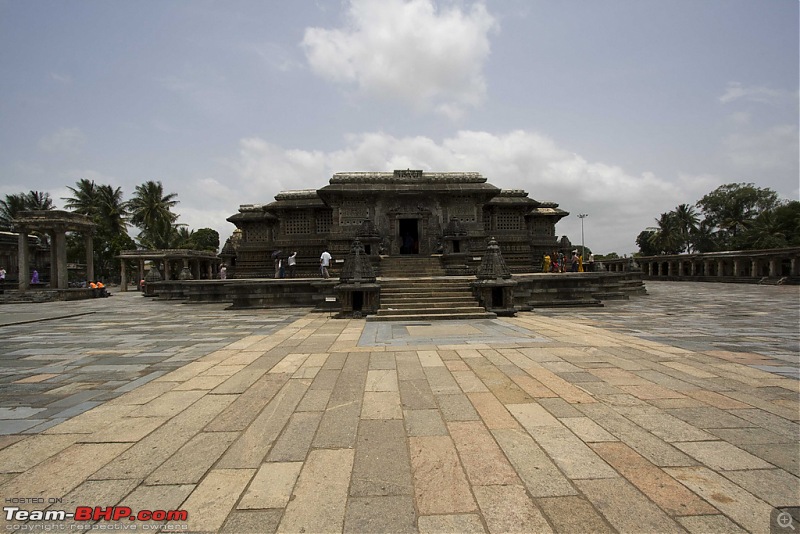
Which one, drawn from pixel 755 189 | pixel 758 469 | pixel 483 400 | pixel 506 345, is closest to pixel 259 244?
pixel 506 345

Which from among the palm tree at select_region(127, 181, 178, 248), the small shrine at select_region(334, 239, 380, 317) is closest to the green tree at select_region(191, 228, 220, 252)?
the palm tree at select_region(127, 181, 178, 248)

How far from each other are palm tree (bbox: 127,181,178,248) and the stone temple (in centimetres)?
2319

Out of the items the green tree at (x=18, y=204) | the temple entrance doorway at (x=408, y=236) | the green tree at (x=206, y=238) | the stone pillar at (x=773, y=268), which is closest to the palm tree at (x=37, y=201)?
the green tree at (x=18, y=204)

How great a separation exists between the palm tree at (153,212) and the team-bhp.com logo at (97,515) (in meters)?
46.2

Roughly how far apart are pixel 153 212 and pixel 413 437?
155ft

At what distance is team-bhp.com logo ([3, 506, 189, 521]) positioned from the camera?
2.09m

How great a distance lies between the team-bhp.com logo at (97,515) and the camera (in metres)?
2.09

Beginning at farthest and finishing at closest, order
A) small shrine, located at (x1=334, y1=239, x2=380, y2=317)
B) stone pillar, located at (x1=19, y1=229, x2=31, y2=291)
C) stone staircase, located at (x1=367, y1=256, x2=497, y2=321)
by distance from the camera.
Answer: stone pillar, located at (x1=19, y1=229, x2=31, y2=291) → small shrine, located at (x1=334, y1=239, x2=380, y2=317) → stone staircase, located at (x1=367, y1=256, x2=497, y2=321)

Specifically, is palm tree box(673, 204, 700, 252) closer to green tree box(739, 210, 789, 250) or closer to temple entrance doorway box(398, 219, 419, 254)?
green tree box(739, 210, 789, 250)

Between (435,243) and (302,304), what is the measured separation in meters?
9.02

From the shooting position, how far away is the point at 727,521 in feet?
6.49

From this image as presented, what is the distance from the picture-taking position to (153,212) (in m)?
40.1

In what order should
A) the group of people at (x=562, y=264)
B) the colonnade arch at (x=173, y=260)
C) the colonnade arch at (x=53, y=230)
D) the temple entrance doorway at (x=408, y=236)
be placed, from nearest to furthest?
the group of people at (x=562, y=264)
the temple entrance doorway at (x=408, y=236)
the colonnade arch at (x=53, y=230)
the colonnade arch at (x=173, y=260)

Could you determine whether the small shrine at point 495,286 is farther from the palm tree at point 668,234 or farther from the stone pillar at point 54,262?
the palm tree at point 668,234
